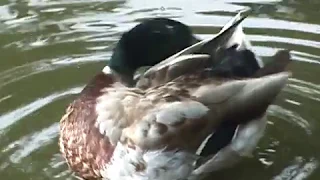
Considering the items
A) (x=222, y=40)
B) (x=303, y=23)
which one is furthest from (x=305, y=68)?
(x=222, y=40)

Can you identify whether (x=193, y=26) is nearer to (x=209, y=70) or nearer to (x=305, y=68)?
(x=305, y=68)

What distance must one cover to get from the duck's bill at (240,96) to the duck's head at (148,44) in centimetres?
44

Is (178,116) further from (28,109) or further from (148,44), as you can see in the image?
(28,109)

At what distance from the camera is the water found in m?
4.09

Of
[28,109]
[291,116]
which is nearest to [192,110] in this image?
[291,116]

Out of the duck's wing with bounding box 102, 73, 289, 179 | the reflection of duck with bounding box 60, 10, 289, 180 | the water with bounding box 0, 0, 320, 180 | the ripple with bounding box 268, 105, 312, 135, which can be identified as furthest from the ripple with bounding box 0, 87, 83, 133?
the ripple with bounding box 268, 105, 312, 135

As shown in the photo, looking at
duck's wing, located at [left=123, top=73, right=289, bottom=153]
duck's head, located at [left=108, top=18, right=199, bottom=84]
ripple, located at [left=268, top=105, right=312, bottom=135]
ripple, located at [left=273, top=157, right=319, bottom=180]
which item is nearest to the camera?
duck's wing, located at [left=123, top=73, right=289, bottom=153]

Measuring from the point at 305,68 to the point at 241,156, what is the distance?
94 centimetres

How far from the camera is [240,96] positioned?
146 inches

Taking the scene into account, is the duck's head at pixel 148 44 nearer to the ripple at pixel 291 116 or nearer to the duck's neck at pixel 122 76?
the duck's neck at pixel 122 76

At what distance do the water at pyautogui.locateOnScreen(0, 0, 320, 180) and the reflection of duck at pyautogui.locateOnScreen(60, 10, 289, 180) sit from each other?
213mm

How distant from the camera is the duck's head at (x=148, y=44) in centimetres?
408

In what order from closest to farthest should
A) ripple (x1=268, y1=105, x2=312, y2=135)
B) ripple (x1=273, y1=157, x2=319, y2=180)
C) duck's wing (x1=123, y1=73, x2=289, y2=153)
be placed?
duck's wing (x1=123, y1=73, x2=289, y2=153) → ripple (x1=273, y1=157, x2=319, y2=180) → ripple (x1=268, y1=105, x2=312, y2=135)

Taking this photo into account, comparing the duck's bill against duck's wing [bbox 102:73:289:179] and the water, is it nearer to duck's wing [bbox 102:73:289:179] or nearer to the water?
duck's wing [bbox 102:73:289:179]
